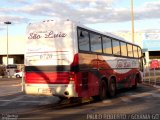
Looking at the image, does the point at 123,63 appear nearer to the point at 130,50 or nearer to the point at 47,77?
the point at 130,50

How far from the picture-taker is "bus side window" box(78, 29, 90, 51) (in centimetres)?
1633

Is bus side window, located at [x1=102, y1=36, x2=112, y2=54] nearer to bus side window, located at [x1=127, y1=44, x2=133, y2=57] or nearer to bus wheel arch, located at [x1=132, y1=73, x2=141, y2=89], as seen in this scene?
bus side window, located at [x1=127, y1=44, x2=133, y2=57]

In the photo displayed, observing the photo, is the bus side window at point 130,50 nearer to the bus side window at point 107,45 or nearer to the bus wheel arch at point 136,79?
the bus wheel arch at point 136,79

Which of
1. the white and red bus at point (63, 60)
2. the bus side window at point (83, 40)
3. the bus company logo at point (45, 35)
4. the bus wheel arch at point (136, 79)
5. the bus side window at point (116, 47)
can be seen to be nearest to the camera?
the white and red bus at point (63, 60)

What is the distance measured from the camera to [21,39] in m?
86.6

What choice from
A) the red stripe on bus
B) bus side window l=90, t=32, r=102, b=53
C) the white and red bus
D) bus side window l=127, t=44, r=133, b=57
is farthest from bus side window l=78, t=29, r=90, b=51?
bus side window l=127, t=44, r=133, b=57

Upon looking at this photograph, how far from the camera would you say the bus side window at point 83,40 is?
16.3 metres

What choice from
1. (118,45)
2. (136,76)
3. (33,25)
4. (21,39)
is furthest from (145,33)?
(33,25)

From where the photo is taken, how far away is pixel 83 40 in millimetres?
16672

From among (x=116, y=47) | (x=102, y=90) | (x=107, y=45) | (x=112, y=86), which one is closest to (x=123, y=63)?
(x=116, y=47)

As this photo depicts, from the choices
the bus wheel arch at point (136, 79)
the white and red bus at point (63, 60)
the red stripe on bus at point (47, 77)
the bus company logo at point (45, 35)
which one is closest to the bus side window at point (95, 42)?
the white and red bus at point (63, 60)

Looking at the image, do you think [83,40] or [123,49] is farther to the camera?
[123,49]

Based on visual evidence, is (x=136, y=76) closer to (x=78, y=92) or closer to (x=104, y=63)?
(x=104, y=63)

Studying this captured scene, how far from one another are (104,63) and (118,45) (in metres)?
2.94
